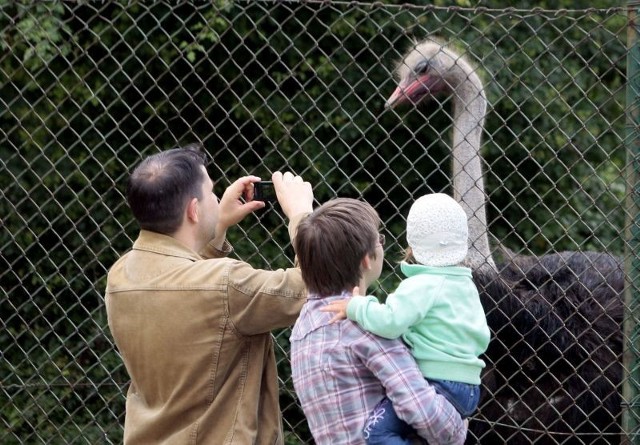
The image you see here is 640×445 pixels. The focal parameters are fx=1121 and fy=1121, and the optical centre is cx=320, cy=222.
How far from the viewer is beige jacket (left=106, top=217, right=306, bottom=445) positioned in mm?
2885

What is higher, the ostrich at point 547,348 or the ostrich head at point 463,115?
the ostrich head at point 463,115

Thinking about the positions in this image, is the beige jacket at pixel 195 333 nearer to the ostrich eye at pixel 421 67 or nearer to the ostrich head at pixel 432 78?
the ostrich head at pixel 432 78

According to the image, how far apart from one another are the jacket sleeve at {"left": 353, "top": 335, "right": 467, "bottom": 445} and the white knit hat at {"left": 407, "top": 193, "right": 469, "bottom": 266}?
24 cm

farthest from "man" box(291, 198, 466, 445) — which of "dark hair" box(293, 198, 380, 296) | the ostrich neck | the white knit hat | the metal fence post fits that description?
the ostrich neck

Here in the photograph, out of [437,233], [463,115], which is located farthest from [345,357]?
[463,115]

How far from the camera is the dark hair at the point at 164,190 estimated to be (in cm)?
297

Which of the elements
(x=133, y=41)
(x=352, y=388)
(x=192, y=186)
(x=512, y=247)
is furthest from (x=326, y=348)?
(x=512, y=247)

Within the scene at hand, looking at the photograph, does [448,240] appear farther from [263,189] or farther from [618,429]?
[618,429]

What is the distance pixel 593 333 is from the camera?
435cm

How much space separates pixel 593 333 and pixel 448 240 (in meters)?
1.80

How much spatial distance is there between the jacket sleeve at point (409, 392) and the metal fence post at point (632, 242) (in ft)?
3.88

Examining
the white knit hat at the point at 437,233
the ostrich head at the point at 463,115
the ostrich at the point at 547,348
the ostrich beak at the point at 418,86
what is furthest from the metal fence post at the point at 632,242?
the ostrich beak at the point at 418,86

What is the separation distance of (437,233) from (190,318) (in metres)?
0.68

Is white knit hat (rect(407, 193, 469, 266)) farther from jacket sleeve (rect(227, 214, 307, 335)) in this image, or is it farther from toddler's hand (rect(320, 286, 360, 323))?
jacket sleeve (rect(227, 214, 307, 335))
